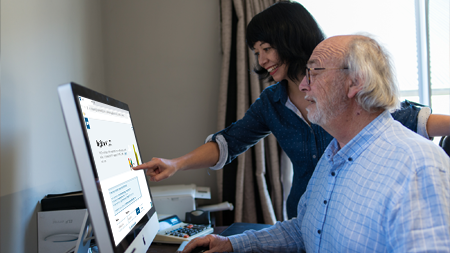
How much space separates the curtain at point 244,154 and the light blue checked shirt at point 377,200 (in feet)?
3.70

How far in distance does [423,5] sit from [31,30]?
107 inches

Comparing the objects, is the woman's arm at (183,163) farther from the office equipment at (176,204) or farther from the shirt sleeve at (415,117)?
the shirt sleeve at (415,117)

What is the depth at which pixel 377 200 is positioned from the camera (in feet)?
2.30

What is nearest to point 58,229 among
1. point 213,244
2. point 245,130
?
point 213,244

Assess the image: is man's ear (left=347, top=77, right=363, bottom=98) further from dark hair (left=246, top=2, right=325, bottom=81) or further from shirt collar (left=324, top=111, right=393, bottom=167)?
dark hair (left=246, top=2, right=325, bottom=81)

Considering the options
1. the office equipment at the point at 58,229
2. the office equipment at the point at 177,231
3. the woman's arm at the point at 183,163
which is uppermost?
the woman's arm at the point at 183,163

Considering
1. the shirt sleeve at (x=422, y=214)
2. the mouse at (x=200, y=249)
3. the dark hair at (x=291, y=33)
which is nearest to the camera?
the shirt sleeve at (x=422, y=214)

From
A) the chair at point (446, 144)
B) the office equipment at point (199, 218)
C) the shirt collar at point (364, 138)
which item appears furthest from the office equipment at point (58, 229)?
the chair at point (446, 144)

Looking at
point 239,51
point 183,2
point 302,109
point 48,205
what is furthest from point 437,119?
point 183,2

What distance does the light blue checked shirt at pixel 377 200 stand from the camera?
0.59 m

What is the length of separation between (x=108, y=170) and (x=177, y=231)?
2.27 feet

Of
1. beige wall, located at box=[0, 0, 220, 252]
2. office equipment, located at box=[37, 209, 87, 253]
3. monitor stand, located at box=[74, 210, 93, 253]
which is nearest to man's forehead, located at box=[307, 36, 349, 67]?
monitor stand, located at box=[74, 210, 93, 253]

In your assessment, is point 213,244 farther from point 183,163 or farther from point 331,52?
point 331,52

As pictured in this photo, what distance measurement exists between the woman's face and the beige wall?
0.96 metres
